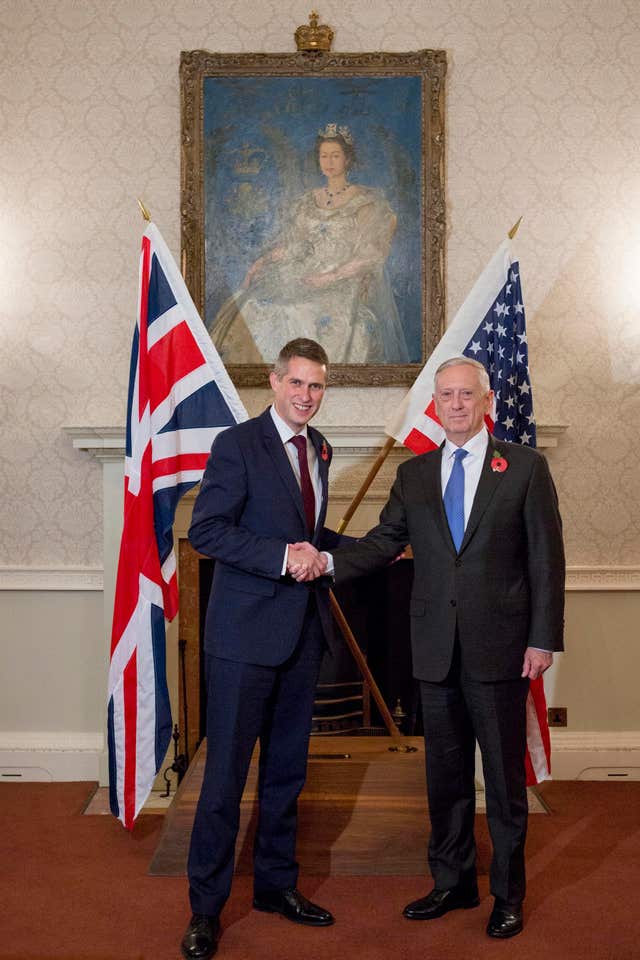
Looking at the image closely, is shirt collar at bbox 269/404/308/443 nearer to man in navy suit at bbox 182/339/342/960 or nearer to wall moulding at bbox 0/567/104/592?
man in navy suit at bbox 182/339/342/960

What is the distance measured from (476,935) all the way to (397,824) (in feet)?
1.99

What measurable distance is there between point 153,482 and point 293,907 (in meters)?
1.53

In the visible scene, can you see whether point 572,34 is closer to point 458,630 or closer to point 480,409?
point 480,409

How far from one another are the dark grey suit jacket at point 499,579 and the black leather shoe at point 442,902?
69 centimetres

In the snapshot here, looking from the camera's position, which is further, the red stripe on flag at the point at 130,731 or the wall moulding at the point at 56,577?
the wall moulding at the point at 56,577

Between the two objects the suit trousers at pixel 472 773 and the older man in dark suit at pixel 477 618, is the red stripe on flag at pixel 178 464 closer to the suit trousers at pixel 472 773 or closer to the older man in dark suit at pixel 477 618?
the older man in dark suit at pixel 477 618

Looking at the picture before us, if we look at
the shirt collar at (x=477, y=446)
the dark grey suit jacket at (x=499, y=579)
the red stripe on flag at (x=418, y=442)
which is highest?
the red stripe on flag at (x=418, y=442)

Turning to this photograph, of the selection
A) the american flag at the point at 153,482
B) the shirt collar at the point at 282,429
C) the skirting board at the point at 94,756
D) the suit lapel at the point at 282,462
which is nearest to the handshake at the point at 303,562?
the suit lapel at the point at 282,462

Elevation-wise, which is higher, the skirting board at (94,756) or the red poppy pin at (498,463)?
the red poppy pin at (498,463)

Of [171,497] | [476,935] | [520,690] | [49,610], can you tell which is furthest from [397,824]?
[49,610]

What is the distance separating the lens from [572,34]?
4328mm

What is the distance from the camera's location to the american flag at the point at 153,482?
341 centimetres

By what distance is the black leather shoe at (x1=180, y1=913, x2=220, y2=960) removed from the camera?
2.60 m

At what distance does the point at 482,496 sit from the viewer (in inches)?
108
